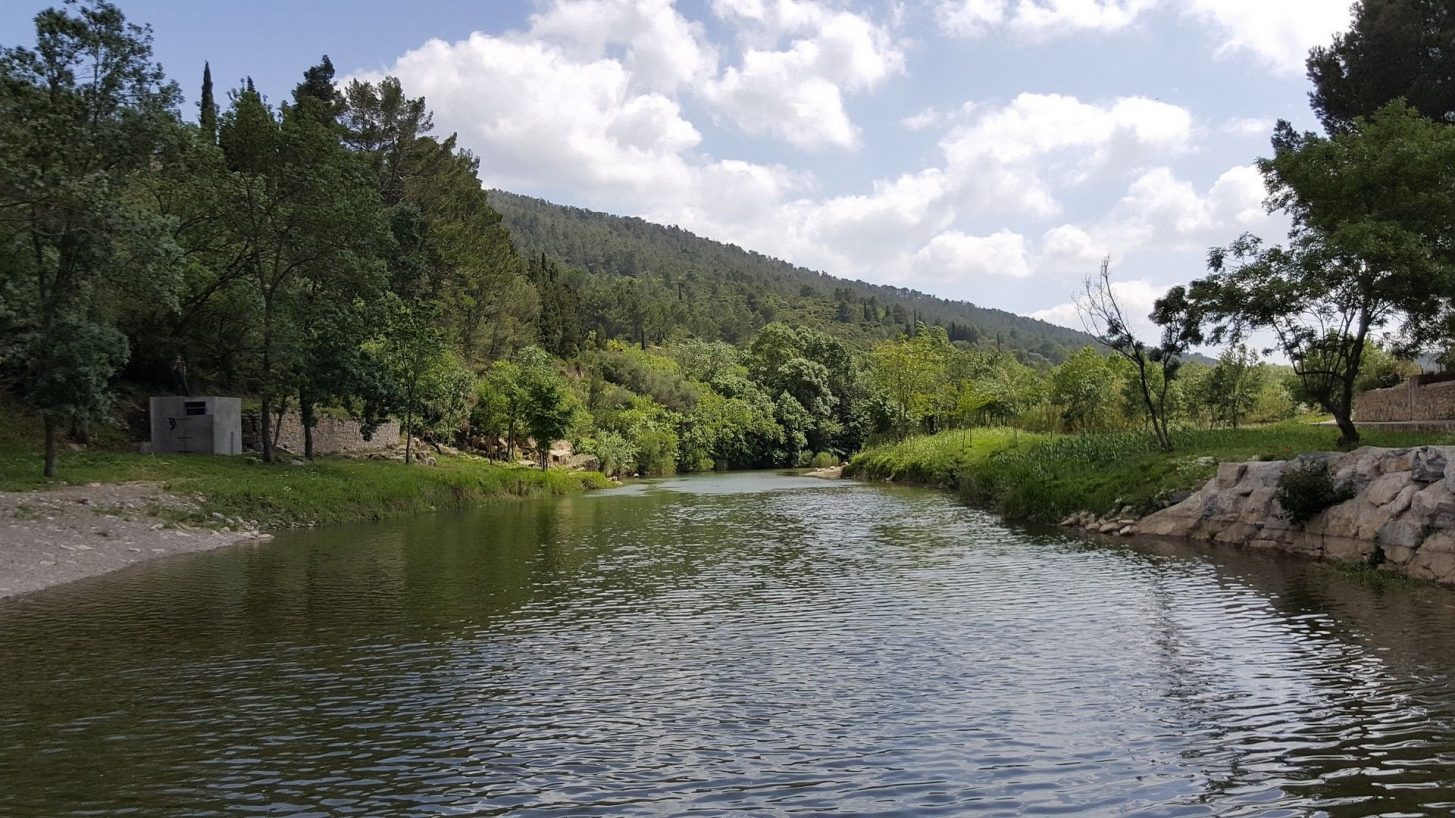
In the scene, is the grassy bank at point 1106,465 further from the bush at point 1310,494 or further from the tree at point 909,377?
the tree at point 909,377

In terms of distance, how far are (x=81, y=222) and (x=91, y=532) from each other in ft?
35.1

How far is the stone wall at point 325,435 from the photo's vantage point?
51875mm

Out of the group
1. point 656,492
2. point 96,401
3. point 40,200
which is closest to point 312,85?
point 656,492

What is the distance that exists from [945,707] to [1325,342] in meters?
27.2

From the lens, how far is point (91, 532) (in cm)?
2669

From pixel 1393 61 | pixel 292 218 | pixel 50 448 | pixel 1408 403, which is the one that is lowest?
pixel 50 448

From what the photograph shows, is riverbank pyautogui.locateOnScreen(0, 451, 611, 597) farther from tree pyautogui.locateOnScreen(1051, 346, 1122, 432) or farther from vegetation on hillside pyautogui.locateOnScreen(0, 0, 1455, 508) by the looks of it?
tree pyautogui.locateOnScreen(1051, 346, 1122, 432)

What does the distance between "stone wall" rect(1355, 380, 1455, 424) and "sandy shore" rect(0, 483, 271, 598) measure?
1830 inches

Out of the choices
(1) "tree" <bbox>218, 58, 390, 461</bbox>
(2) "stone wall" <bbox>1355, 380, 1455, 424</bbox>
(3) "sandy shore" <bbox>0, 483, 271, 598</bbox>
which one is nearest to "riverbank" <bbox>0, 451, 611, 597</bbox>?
(3) "sandy shore" <bbox>0, 483, 271, 598</bbox>

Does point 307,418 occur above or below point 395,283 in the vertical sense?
below

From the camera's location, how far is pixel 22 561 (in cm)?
2278

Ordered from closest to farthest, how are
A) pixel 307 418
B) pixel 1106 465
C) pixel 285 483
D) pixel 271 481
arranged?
1. pixel 1106 465
2. pixel 271 481
3. pixel 285 483
4. pixel 307 418

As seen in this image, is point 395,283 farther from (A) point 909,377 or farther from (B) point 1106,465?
(B) point 1106,465

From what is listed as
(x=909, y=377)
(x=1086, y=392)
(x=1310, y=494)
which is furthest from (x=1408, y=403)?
(x=909, y=377)
